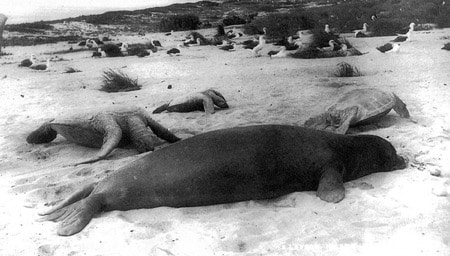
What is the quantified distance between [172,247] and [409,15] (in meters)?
15.3

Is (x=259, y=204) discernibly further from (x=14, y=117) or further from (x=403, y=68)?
(x=403, y=68)

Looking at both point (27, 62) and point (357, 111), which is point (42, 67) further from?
point (357, 111)

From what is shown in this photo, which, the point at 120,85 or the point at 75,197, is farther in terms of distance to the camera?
the point at 120,85

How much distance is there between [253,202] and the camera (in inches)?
141

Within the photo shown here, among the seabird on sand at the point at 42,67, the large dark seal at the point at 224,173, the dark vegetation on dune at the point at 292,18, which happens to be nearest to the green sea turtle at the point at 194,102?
the large dark seal at the point at 224,173

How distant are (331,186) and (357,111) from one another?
6.77 feet

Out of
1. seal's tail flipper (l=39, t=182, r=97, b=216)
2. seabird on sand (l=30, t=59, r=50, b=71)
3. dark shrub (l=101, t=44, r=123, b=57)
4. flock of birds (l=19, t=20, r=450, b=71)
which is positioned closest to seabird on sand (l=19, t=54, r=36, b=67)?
flock of birds (l=19, t=20, r=450, b=71)

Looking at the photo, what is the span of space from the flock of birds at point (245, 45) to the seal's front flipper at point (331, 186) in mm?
8011

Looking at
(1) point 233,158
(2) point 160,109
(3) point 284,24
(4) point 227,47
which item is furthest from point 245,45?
(1) point 233,158

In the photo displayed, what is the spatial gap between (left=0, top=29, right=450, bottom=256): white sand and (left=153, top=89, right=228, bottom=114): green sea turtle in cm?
18

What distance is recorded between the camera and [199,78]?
9.64 metres

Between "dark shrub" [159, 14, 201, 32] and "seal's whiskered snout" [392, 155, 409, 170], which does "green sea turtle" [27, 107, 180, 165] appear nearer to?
"seal's whiskered snout" [392, 155, 409, 170]

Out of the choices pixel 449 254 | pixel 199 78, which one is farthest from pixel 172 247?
pixel 199 78

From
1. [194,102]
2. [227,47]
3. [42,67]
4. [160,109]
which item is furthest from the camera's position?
[227,47]
